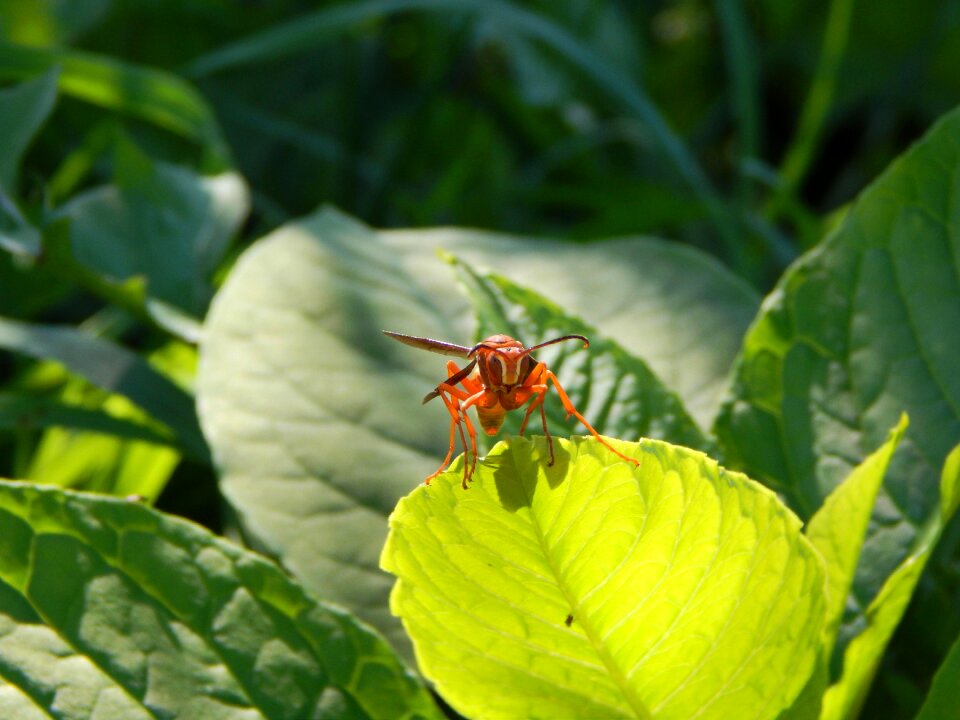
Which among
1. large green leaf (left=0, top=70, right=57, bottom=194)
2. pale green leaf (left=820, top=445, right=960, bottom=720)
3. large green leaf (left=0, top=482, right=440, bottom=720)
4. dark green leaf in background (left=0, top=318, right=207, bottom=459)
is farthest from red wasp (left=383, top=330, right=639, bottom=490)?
large green leaf (left=0, top=70, right=57, bottom=194)

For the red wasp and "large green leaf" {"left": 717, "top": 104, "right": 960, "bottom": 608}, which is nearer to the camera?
the red wasp

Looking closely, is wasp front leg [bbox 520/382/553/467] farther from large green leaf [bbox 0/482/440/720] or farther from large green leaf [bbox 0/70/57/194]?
large green leaf [bbox 0/70/57/194]

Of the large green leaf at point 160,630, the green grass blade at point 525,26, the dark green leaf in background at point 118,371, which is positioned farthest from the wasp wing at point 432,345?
the green grass blade at point 525,26

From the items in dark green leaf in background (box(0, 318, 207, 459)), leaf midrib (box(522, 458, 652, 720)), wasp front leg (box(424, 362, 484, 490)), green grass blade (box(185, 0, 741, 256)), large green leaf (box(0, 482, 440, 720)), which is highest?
green grass blade (box(185, 0, 741, 256))

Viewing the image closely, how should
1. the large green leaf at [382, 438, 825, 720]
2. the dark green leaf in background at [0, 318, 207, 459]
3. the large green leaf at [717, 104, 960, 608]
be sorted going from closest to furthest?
the large green leaf at [382, 438, 825, 720] → the large green leaf at [717, 104, 960, 608] → the dark green leaf in background at [0, 318, 207, 459]

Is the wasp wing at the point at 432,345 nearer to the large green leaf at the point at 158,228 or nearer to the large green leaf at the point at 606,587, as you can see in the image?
the large green leaf at the point at 606,587

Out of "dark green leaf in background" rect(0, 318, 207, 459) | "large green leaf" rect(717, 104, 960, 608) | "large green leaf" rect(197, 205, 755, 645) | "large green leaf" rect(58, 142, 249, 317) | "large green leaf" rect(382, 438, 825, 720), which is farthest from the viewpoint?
"large green leaf" rect(58, 142, 249, 317)

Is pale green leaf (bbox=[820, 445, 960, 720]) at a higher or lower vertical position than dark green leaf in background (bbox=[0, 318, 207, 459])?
higher
